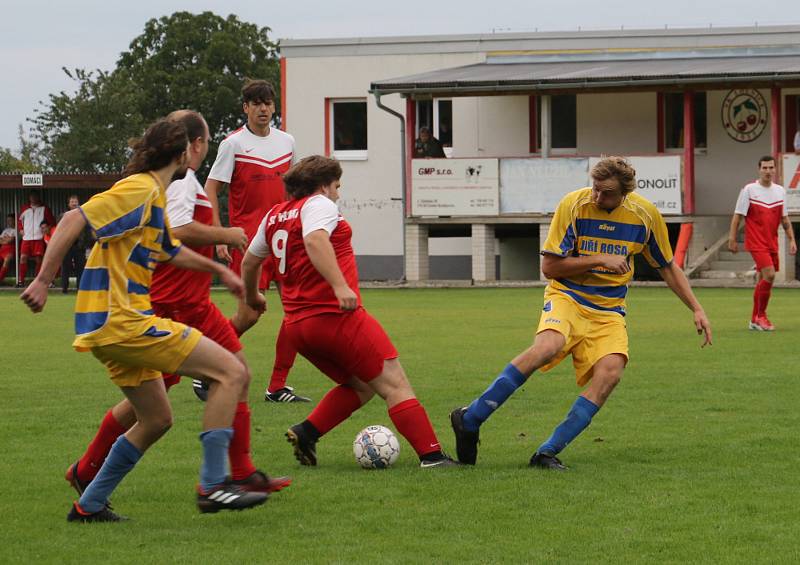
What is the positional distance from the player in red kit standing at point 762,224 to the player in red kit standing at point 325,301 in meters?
10.5

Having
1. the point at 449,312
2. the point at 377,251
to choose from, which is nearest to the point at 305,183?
the point at 449,312

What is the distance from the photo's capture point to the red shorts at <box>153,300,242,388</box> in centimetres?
791

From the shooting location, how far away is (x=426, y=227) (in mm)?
34438

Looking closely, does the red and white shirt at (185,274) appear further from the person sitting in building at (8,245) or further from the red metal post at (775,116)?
the person sitting in building at (8,245)

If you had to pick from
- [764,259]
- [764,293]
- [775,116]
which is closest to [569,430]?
[764,293]

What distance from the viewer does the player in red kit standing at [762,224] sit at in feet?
58.0

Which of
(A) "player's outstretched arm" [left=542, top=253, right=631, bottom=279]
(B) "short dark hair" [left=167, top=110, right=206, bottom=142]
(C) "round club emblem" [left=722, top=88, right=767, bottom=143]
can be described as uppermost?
(C) "round club emblem" [left=722, top=88, right=767, bottom=143]

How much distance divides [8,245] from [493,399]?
29487 millimetres

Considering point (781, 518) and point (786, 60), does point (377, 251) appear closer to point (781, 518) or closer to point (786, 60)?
point (786, 60)

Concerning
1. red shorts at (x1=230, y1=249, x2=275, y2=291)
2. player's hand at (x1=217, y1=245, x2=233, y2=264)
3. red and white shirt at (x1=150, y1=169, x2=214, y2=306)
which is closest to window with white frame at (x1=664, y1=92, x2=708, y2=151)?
red shorts at (x1=230, y1=249, x2=275, y2=291)

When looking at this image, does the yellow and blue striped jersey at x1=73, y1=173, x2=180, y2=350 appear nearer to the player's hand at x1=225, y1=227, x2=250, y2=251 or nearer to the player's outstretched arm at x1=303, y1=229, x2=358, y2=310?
the player's hand at x1=225, y1=227, x2=250, y2=251

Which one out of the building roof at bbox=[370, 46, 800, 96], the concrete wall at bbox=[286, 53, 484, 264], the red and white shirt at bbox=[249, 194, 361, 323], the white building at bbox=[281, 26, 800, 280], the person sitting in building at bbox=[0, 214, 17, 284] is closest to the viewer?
the red and white shirt at bbox=[249, 194, 361, 323]

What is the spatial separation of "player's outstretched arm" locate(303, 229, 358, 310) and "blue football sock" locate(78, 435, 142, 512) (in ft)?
4.33

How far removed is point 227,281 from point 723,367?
7537mm
